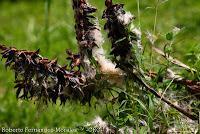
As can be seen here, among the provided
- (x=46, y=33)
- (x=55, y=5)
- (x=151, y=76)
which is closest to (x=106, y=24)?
(x=151, y=76)

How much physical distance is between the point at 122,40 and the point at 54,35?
8.62ft

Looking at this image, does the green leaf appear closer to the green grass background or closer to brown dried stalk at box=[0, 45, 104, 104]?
the green grass background

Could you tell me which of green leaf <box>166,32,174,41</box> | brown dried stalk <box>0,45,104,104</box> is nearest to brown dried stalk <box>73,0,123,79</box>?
brown dried stalk <box>0,45,104,104</box>

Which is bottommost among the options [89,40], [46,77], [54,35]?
[46,77]

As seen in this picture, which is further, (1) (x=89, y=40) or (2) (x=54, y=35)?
(2) (x=54, y=35)

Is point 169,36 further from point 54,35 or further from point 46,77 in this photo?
point 54,35

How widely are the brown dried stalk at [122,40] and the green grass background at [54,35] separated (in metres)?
0.08

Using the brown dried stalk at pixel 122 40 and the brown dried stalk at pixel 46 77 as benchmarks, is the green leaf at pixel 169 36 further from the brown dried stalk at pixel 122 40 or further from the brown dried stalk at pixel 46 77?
the brown dried stalk at pixel 46 77

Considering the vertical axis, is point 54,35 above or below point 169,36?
above

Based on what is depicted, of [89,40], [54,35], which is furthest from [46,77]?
[54,35]

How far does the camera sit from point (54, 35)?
4441 millimetres

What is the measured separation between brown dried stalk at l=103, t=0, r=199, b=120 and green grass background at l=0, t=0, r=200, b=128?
8 cm

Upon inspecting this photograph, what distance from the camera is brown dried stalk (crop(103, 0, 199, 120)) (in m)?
1.84

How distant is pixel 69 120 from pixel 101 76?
0.87 m
